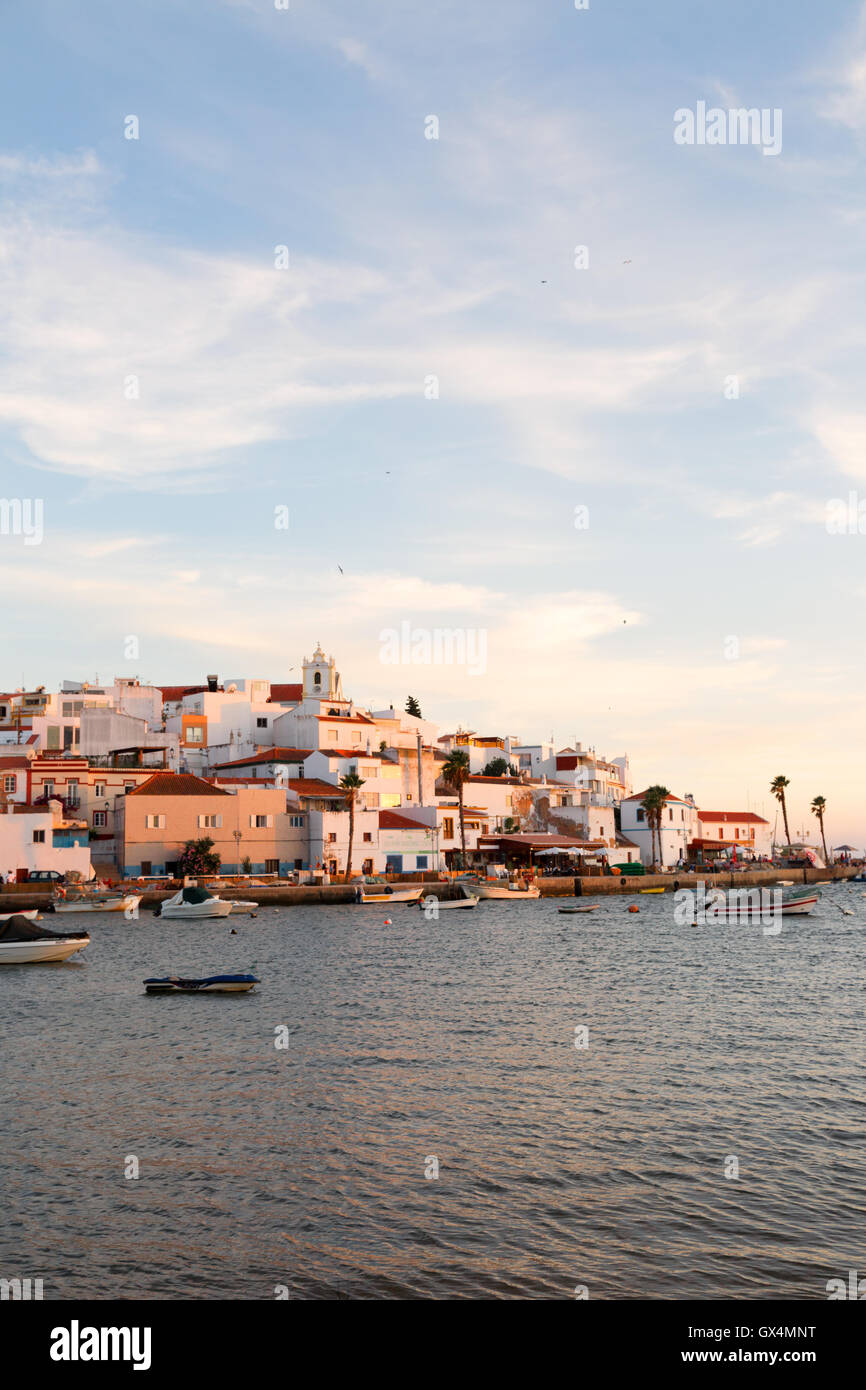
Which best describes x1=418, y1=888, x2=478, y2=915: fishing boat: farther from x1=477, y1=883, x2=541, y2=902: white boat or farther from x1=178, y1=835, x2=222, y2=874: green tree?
x1=178, y1=835, x2=222, y2=874: green tree

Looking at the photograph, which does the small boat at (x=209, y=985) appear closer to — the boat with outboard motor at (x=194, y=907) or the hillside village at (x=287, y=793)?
the boat with outboard motor at (x=194, y=907)

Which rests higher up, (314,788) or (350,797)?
(314,788)

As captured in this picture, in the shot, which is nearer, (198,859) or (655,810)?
(198,859)

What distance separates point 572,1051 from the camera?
93.9 ft

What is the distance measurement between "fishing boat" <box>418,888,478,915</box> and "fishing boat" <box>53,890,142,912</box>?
2318cm

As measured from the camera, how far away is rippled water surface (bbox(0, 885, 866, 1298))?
1454 cm

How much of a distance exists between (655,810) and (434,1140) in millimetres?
121522

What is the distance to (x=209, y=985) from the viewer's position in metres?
40.2

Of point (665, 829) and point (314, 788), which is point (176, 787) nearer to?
point (314, 788)

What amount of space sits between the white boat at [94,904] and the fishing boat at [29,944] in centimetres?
3165

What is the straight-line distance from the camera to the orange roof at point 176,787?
9669cm

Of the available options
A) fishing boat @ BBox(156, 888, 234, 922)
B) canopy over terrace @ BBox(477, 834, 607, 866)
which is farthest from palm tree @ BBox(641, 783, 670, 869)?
fishing boat @ BBox(156, 888, 234, 922)

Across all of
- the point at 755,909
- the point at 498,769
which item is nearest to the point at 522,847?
the point at 498,769
